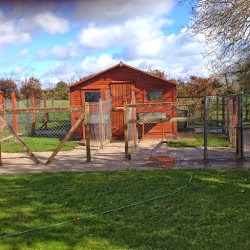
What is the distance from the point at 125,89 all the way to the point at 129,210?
11.0 metres

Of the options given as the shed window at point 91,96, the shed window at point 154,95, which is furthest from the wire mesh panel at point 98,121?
the shed window at point 154,95

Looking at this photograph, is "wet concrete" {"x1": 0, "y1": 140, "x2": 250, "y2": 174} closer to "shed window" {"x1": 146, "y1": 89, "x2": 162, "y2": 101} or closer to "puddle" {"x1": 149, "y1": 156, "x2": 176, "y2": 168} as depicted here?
"puddle" {"x1": 149, "y1": 156, "x2": 176, "y2": 168}

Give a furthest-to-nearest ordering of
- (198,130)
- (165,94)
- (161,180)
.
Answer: (198,130), (165,94), (161,180)

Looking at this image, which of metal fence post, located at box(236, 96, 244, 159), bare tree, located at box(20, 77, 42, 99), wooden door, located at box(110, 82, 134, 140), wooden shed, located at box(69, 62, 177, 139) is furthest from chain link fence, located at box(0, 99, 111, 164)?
bare tree, located at box(20, 77, 42, 99)

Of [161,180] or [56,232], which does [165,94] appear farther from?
[56,232]

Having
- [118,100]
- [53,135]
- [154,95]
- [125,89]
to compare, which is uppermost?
[125,89]

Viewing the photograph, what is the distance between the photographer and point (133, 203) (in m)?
5.89

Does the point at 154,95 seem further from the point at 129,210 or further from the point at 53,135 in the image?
the point at 129,210

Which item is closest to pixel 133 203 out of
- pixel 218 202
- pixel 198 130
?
pixel 218 202

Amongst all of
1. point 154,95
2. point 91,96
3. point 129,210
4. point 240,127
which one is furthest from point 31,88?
point 129,210

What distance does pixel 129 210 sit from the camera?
5.58 meters

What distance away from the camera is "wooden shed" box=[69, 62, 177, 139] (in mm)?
16000

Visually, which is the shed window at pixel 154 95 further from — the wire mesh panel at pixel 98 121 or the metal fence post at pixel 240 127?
the metal fence post at pixel 240 127

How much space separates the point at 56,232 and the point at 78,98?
12.1m
